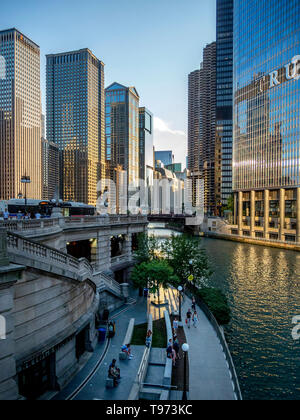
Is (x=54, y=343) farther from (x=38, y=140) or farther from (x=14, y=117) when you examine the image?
(x=38, y=140)

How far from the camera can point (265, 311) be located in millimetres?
31516

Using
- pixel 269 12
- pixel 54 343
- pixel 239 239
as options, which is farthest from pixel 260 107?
pixel 54 343

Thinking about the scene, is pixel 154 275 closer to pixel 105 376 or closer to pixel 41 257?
pixel 105 376

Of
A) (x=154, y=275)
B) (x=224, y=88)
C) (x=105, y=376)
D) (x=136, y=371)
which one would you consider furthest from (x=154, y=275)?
(x=224, y=88)

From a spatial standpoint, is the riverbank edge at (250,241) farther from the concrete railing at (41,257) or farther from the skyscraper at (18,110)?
the skyscraper at (18,110)

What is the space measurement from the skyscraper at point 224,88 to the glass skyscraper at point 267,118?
178ft

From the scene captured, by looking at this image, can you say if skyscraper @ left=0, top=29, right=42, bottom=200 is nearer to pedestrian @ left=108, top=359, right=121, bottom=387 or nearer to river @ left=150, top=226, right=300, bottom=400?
river @ left=150, top=226, right=300, bottom=400

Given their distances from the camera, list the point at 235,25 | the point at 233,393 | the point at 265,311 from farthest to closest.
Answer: the point at 235,25
the point at 265,311
the point at 233,393

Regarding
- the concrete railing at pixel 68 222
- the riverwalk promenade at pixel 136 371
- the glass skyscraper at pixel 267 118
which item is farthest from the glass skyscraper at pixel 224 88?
the riverwalk promenade at pixel 136 371

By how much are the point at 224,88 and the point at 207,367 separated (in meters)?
175

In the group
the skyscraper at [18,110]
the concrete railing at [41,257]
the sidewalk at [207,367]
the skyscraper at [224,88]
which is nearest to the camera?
the concrete railing at [41,257]

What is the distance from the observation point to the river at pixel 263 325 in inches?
762

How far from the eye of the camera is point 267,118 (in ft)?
322

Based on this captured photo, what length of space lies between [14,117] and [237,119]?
12518cm
